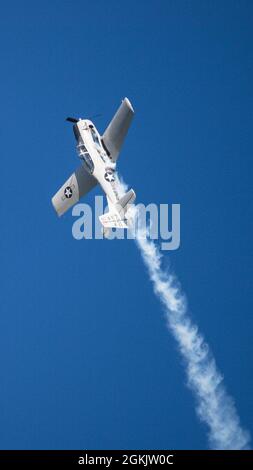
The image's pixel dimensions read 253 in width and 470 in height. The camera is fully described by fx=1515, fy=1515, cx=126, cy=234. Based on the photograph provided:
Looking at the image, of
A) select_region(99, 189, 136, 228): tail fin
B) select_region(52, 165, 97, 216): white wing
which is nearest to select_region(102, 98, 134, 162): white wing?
select_region(52, 165, 97, 216): white wing

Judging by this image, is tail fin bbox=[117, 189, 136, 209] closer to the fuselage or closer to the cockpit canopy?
the fuselage

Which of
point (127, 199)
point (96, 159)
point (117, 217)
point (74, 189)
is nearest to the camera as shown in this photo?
point (127, 199)

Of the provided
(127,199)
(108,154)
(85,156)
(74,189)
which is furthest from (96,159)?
(74,189)

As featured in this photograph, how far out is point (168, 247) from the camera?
217 ft

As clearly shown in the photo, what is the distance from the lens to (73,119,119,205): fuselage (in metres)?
57.3

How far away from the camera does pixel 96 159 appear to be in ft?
189

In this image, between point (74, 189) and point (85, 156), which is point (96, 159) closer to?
point (85, 156)

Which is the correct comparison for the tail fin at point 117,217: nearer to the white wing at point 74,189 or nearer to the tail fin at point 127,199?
the tail fin at point 127,199

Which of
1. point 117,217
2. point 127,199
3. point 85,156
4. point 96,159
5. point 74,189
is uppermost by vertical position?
point 74,189

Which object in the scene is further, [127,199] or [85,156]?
[85,156]
